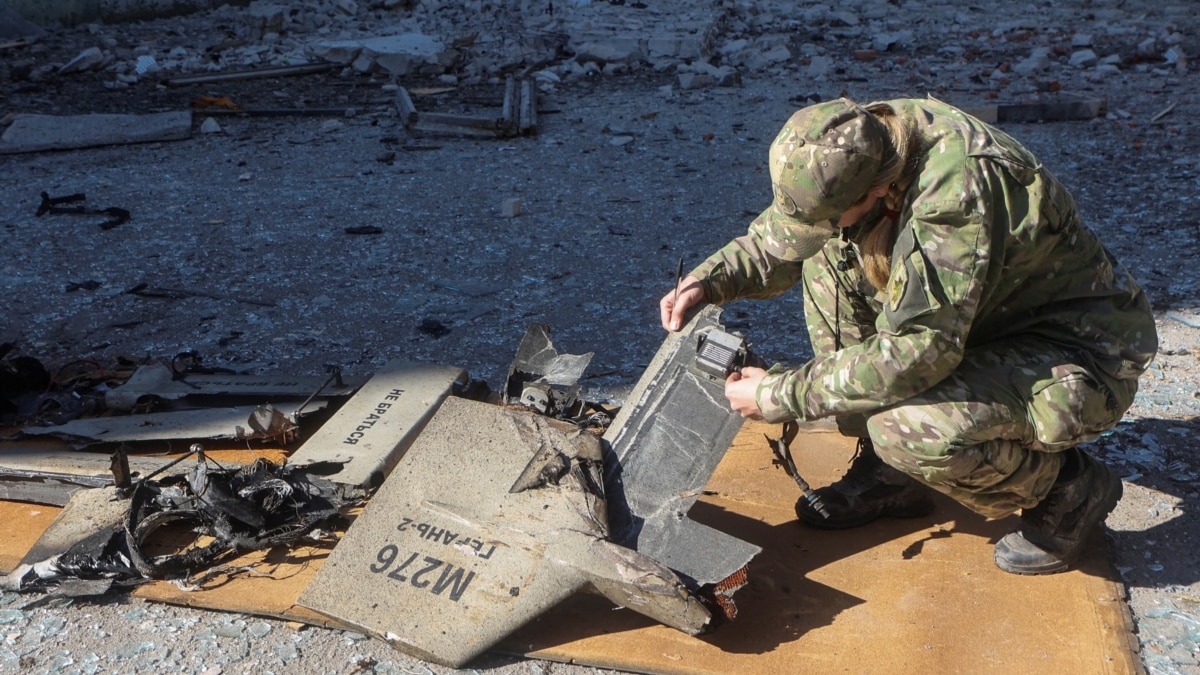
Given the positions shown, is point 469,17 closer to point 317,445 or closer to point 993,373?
point 317,445

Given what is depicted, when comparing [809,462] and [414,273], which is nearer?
[809,462]

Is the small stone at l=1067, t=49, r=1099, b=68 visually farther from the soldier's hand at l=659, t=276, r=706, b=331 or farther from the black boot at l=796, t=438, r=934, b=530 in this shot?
the soldier's hand at l=659, t=276, r=706, b=331

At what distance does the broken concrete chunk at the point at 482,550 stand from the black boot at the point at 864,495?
2.11 feet

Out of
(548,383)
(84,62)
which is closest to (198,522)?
(548,383)

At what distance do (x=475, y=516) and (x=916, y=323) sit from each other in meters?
1.15

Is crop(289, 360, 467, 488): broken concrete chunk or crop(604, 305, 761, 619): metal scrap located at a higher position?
crop(604, 305, 761, 619): metal scrap

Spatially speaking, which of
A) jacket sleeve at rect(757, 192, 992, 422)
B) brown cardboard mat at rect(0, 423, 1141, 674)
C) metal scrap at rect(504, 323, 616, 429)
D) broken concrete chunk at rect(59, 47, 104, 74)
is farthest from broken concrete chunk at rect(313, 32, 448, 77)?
jacket sleeve at rect(757, 192, 992, 422)

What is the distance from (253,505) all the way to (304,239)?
2.93 meters

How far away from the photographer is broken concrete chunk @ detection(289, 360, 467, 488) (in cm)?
293

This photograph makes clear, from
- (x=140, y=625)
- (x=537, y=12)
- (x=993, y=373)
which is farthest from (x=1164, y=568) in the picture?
(x=537, y=12)

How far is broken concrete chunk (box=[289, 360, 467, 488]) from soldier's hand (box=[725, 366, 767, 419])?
104cm

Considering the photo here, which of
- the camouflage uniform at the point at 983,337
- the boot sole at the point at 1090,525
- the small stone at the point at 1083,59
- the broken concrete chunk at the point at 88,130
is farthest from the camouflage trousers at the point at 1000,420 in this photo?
the small stone at the point at 1083,59

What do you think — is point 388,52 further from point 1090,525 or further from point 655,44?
point 1090,525

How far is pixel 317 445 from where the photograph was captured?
3.05 m
